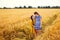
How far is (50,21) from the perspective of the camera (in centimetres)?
151

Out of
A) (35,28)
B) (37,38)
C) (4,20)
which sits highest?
(4,20)

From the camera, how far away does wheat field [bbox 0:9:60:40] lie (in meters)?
1.48

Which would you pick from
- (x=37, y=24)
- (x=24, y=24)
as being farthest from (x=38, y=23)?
(x=24, y=24)

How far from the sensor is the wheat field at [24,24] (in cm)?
148

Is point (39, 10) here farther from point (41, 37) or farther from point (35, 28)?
point (41, 37)

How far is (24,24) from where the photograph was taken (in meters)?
1.51

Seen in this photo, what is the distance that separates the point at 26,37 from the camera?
58.1 inches

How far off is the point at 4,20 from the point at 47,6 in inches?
24.4

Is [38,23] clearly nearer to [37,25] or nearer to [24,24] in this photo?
[37,25]

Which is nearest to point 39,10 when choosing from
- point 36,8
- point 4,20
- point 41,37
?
point 36,8

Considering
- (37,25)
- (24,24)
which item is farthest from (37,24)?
(24,24)

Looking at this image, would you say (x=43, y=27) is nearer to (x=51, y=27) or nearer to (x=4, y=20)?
(x=51, y=27)

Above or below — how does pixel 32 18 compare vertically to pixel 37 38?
above
